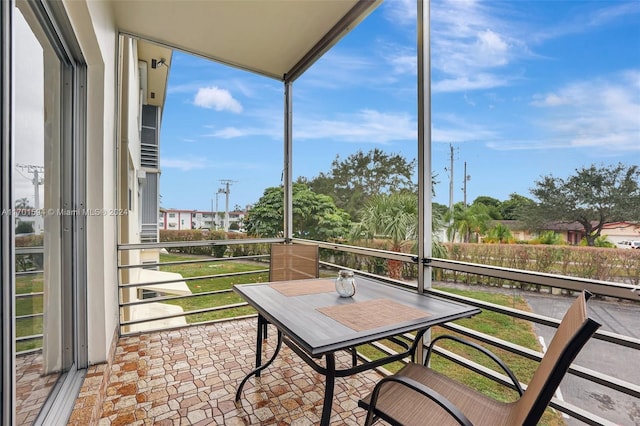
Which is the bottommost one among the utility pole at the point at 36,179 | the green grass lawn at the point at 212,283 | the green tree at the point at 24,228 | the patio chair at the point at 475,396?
the green grass lawn at the point at 212,283

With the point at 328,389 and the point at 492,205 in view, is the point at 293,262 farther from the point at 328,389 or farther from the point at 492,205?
the point at 492,205

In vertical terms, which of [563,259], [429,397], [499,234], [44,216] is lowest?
[429,397]

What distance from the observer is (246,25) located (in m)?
2.89

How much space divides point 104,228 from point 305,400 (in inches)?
71.9

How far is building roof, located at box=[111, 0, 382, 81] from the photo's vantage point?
8.59ft

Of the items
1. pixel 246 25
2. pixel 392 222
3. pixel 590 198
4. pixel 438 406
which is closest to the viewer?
pixel 438 406

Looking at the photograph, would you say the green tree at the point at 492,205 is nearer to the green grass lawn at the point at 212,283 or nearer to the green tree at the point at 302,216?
the green tree at the point at 302,216

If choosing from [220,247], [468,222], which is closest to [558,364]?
[468,222]

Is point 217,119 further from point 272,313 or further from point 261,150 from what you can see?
point 272,313

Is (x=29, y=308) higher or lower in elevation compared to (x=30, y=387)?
higher

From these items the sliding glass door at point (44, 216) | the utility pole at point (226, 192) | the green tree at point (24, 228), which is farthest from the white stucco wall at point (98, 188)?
the utility pole at point (226, 192)

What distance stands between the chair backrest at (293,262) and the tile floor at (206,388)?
67 centimetres

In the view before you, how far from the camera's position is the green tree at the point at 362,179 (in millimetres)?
3385

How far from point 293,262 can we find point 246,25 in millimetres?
2303
